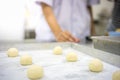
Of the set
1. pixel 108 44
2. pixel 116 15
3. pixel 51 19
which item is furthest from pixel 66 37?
pixel 108 44

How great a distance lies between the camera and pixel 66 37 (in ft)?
6.81

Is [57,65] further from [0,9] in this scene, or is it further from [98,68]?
[0,9]

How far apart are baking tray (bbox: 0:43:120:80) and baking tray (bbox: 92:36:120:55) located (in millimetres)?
38

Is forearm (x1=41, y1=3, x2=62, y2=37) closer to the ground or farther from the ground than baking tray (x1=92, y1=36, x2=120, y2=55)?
farther from the ground

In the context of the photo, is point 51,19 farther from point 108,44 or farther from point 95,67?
point 95,67

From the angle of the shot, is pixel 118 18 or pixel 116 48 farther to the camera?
pixel 118 18

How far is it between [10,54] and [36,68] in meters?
0.50

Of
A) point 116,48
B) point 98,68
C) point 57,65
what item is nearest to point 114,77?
point 98,68

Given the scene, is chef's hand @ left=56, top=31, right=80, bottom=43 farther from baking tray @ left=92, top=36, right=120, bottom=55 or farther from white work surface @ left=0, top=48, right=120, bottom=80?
baking tray @ left=92, top=36, right=120, bottom=55

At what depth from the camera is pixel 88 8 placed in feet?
8.76


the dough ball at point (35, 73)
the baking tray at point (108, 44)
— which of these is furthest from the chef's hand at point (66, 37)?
the dough ball at point (35, 73)

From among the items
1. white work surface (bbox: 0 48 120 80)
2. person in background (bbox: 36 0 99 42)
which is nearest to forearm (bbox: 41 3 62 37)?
person in background (bbox: 36 0 99 42)

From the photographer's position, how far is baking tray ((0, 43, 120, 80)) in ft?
3.86

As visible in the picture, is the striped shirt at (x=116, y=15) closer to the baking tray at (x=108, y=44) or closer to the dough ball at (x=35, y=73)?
the baking tray at (x=108, y=44)
